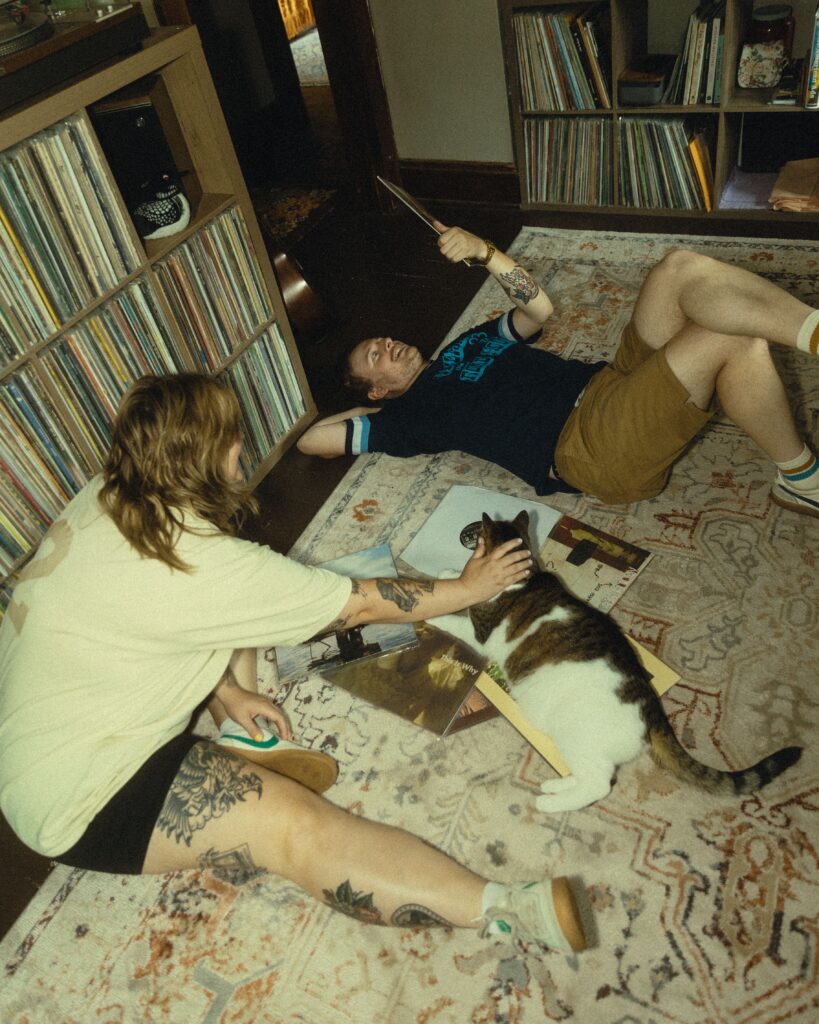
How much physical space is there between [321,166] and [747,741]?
3566mm

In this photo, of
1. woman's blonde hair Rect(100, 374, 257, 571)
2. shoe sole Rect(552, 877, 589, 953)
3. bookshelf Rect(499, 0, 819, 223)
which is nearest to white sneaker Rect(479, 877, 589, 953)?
shoe sole Rect(552, 877, 589, 953)

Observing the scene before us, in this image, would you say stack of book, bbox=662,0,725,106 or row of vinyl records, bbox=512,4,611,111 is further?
row of vinyl records, bbox=512,4,611,111

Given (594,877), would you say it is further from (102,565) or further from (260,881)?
(102,565)

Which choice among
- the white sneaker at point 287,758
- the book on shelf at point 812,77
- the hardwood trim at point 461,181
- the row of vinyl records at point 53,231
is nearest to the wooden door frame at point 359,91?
the hardwood trim at point 461,181

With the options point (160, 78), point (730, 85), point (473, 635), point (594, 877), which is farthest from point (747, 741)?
point (730, 85)

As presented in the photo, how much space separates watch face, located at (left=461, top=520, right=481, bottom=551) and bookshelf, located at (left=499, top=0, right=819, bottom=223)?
176 centimetres

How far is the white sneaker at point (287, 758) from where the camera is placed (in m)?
1.38

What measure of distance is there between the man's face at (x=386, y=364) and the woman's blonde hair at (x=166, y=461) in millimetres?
889

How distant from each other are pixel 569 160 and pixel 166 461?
2.40 m

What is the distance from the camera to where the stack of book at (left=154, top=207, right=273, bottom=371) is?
1829 mm

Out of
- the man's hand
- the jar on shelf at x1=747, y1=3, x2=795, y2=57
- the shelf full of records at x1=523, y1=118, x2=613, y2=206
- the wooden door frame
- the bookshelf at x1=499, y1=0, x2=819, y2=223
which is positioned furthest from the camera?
the wooden door frame

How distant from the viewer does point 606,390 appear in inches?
67.4

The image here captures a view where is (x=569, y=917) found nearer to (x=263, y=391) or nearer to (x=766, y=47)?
(x=263, y=391)

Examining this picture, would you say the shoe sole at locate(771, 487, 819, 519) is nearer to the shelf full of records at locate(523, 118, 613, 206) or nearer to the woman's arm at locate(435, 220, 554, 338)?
the woman's arm at locate(435, 220, 554, 338)
